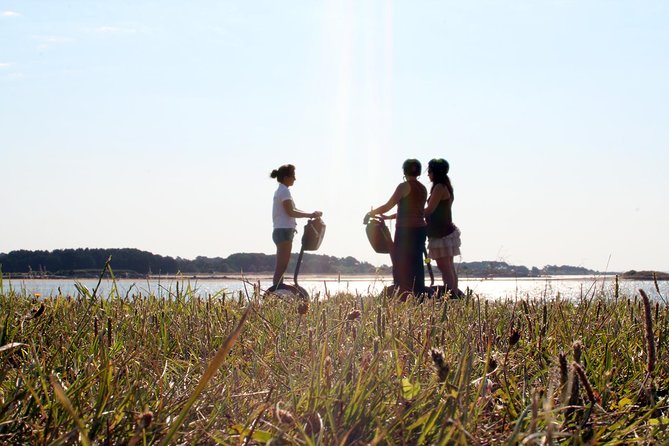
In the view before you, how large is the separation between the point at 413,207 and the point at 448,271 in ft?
3.61

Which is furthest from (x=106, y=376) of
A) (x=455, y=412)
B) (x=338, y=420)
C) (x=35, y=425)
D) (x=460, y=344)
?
(x=460, y=344)

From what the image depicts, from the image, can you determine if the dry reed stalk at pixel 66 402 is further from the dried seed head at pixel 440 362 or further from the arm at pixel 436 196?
the arm at pixel 436 196

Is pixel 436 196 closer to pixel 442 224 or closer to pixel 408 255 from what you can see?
pixel 442 224

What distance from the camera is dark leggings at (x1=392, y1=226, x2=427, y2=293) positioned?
956cm

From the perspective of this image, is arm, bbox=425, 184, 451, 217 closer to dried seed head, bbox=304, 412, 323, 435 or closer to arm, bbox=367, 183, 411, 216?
arm, bbox=367, 183, 411, 216

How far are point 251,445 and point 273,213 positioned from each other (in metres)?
9.19

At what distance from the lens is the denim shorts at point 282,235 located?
10.9m

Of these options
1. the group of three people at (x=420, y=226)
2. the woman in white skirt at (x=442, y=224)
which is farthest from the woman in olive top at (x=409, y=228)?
the woman in white skirt at (x=442, y=224)

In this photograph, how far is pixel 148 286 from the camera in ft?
17.1

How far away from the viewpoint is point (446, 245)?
959 cm

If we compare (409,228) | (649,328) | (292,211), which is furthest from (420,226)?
(649,328)

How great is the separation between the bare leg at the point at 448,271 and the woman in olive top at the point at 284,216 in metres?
2.28

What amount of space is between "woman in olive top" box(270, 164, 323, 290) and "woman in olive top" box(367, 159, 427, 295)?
168 cm

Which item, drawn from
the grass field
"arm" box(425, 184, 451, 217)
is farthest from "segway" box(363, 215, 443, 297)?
the grass field
